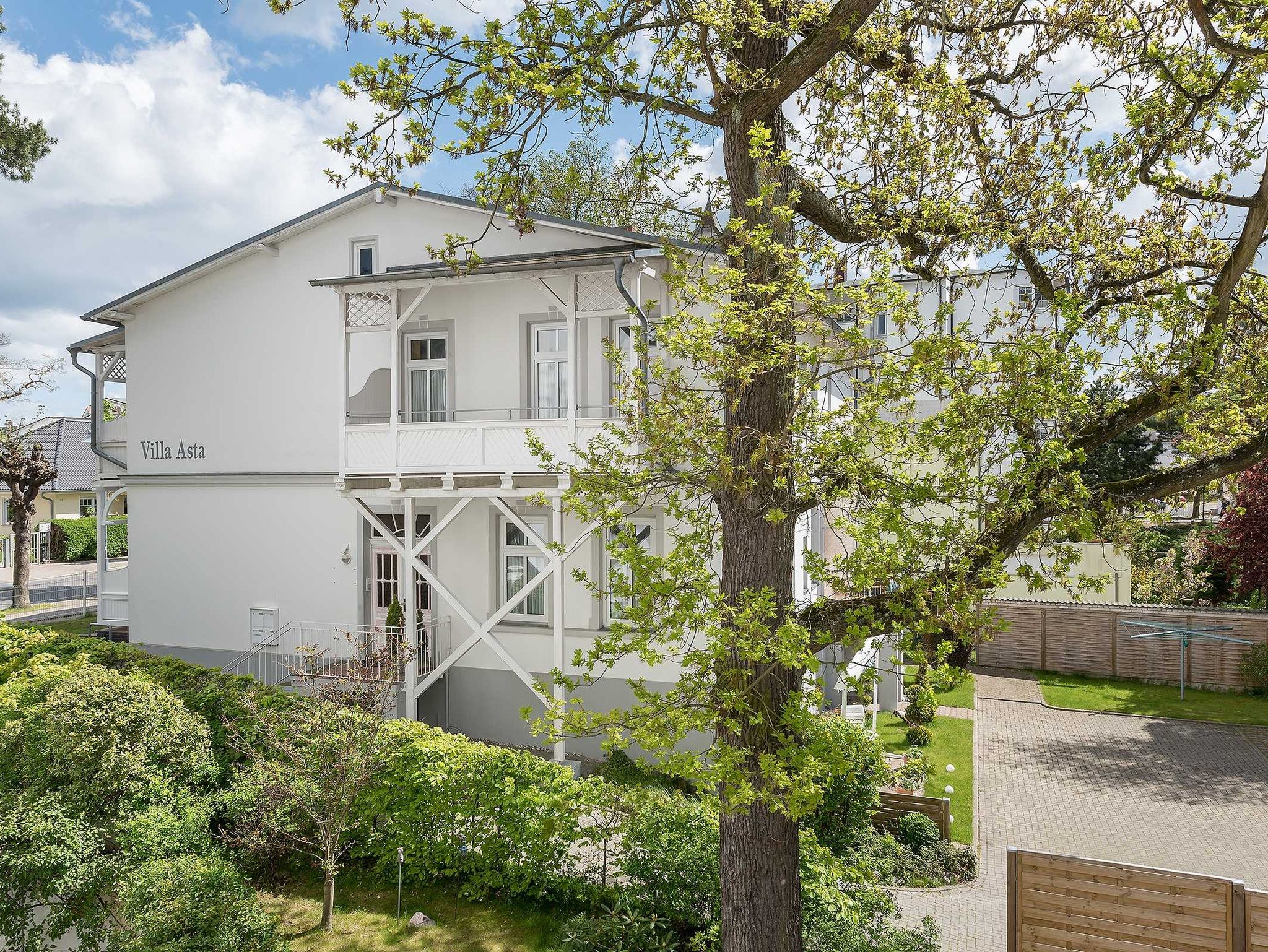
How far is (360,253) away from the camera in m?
16.4

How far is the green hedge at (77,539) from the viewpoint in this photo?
43469 mm

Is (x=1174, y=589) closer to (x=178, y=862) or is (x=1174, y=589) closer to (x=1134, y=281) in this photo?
(x=1134, y=281)

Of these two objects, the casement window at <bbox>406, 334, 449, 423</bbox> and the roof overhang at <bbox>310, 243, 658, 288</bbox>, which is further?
the casement window at <bbox>406, 334, 449, 423</bbox>

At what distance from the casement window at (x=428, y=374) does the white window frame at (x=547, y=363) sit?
5.48ft

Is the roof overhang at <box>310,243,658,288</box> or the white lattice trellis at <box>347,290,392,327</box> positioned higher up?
the roof overhang at <box>310,243,658,288</box>

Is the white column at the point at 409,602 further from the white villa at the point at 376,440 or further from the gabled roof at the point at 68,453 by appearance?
the gabled roof at the point at 68,453

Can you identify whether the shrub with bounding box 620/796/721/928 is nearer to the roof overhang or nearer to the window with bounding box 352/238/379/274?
the roof overhang

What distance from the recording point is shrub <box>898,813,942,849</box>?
438 inches

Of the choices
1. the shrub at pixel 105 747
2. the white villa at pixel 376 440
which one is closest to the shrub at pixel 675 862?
the white villa at pixel 376 440

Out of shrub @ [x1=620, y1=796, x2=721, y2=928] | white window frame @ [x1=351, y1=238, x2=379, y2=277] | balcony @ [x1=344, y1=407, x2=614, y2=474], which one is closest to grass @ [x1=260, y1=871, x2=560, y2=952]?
shrub @ [x1=620, y1=796, x2=721, y2=928]

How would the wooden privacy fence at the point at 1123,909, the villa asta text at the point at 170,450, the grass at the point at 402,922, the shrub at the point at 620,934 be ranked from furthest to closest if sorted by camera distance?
the villa asta text at the point at 170,450
the grass at the point at 402,922
the shrub at the point at 620,934
the wooden privacy fence at the point at 1123,909

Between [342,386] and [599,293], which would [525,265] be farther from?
[342,386]

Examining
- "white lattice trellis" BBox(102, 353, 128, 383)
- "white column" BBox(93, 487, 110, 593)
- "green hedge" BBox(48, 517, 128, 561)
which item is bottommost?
"green hedge" BBox(48, 517, 128, 561)

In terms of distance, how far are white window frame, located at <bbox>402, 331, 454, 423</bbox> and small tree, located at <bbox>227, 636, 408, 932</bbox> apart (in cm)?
552
